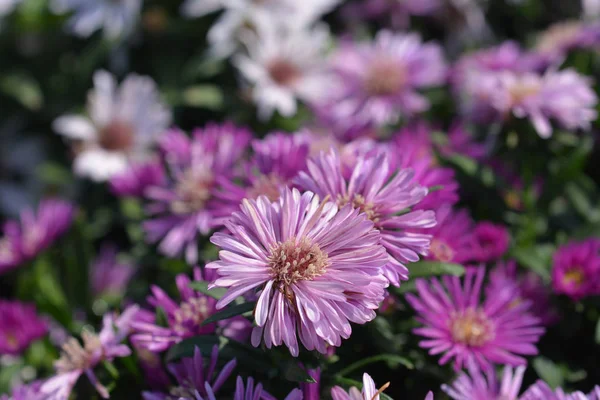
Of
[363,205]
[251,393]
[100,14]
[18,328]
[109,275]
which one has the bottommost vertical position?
[109,275]

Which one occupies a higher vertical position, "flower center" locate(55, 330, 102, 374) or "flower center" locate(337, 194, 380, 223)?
"flower center" locate(337, 194, 380, 223)

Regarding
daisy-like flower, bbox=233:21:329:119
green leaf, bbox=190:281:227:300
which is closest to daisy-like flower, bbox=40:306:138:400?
green leaf, bbox=190:281:227:300

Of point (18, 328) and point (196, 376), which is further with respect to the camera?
point (18, 328)

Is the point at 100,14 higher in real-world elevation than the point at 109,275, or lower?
higher

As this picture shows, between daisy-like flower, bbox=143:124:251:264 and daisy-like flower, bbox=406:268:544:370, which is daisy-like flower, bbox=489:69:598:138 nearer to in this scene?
daisy-like flower, bbox=406:268:544:370

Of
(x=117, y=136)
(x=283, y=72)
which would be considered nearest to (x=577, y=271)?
(x=283, y=72)

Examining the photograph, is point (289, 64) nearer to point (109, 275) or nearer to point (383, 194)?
point (109, 275)

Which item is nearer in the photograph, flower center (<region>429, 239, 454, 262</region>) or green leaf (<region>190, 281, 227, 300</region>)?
green leaf (<region>190, 281, 227, 300</region>)

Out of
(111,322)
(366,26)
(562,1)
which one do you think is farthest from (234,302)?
(562,1)
